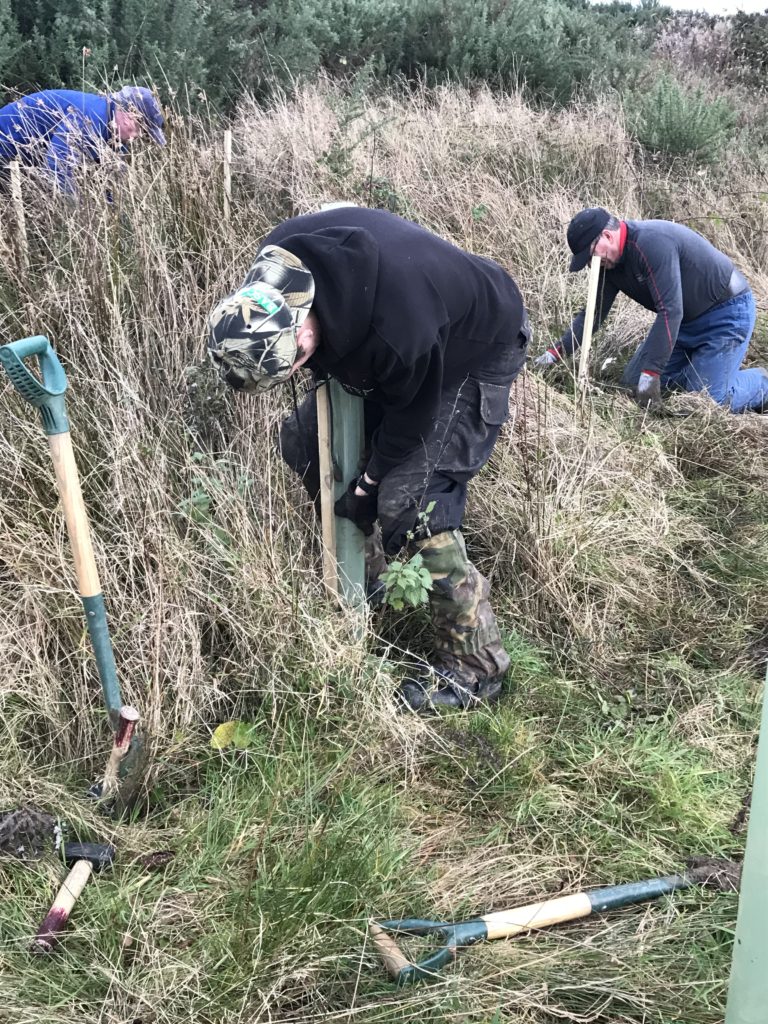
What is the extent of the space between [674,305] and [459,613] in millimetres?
2835

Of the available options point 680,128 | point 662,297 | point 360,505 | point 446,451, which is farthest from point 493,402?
point 680,128

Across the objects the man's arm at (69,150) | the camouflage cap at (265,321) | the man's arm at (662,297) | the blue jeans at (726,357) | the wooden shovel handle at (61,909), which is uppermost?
the man's arm at (69,150)

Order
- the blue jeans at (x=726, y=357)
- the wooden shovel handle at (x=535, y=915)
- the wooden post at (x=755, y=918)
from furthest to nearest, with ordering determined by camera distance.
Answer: the blue jeans at (x=726, y=357) < the wooden shovel handle at (x=535, y=915) < the wooden post at (x=755, y=918)

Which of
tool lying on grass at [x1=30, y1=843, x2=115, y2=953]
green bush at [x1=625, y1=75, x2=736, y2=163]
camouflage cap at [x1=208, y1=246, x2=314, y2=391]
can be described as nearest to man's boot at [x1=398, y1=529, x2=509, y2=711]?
camouflage cap at [x1=208, y1=246, x2=314, y2=391]

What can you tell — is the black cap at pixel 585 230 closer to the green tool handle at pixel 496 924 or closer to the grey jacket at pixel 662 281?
the grey jacket at pixel 662 281

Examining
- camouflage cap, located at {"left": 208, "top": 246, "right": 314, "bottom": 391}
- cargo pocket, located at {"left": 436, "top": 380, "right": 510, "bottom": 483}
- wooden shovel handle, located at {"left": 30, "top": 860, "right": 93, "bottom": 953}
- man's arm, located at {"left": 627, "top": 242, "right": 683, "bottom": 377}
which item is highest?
camouflage cap, located at {"left": 208, "top": 246, "right": 314, "bottom": 391}

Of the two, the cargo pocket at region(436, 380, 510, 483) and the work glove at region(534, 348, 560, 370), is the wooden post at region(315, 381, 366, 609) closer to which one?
the cargo pocket at region(436, 380, 510, 483)

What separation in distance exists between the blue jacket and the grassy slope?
250 millimetres

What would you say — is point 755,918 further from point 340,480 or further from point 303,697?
point 340,480

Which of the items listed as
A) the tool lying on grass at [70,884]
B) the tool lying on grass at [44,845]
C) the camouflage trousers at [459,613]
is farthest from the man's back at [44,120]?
the tool lying on grass at [70,884]

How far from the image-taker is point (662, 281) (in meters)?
4.75

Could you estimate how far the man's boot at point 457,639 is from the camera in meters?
2.84

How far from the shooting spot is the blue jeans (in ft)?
16.7

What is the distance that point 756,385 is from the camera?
201 inches
